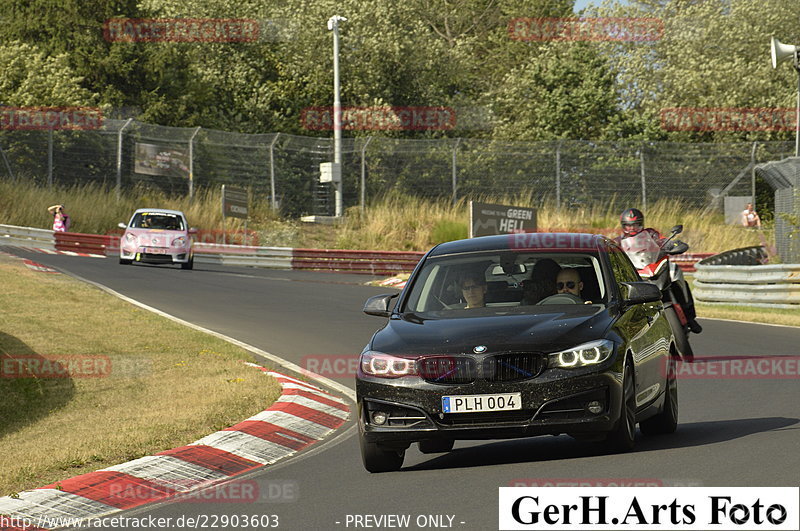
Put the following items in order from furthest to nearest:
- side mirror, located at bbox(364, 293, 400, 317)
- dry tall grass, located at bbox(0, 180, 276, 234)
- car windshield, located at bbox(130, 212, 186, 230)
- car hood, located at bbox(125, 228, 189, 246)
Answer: dry tall grass, located at bbox(0, 180, 276, 234)
car windshield, located at bbox(130, 212, 186, 230)
car hood, located at bbox(125, 228, 189, 246)
side mirror, located at bbox(364, 293, 400, 317)

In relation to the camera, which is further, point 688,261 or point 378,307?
point 688,261

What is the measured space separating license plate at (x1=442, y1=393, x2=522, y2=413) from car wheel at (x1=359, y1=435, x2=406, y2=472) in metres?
0.63

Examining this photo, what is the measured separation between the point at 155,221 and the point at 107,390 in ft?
66.7

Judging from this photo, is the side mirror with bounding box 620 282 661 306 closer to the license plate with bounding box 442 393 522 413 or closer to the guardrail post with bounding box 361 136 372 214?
the license plate with bounding box 442 393 522 413

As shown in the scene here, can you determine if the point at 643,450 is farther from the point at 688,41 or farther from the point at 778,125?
the point at 688,41

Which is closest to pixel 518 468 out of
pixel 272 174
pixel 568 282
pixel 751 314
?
pixel 568 282

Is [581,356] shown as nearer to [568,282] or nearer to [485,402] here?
[485,402]

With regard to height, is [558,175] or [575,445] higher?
[558,175]

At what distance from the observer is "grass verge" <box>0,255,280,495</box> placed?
955 cm

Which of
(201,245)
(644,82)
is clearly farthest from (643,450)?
(644,82)

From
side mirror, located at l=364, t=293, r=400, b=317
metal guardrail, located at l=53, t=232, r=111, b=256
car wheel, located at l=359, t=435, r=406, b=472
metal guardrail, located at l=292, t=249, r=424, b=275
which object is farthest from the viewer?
metal guardrail, located at l=53, t=232, r=111, b=256

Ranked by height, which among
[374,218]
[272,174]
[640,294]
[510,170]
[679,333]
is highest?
[510,170]

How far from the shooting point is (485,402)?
8055mm

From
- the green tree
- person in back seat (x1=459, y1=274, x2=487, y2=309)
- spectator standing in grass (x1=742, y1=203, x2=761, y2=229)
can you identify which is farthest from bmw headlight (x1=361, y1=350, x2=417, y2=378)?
the green tree
